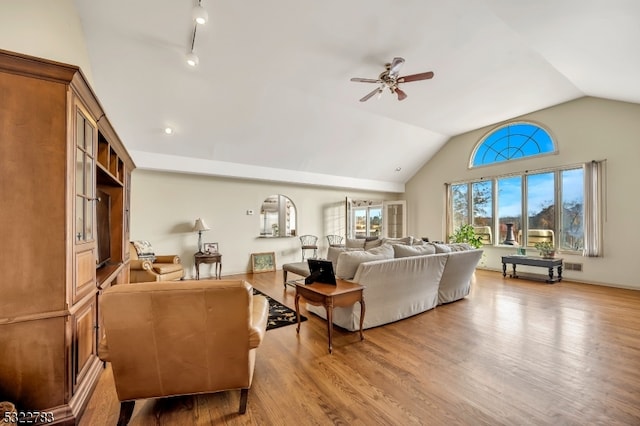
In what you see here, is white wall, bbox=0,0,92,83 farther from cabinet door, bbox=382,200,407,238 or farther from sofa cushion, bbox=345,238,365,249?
cabinet door, bbox=382,200,407,238

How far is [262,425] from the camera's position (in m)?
1.64

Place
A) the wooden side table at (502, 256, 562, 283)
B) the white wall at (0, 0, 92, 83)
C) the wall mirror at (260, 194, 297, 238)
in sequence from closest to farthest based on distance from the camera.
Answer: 1. the white wall at (0, 0, 92, 83)
2. the wooden side table at (502, 256, 562, 283)
3. the wall mirror at (260, 194, 297, 238)

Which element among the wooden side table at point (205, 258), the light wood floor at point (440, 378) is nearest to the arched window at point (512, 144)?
the light wood floor at point (440, 378)

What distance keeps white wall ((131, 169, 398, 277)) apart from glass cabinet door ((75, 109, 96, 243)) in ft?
12.7

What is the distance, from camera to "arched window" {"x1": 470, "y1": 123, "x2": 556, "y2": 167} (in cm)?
612

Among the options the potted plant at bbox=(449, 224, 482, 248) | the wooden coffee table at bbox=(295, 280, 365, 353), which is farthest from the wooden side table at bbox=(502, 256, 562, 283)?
the wooden coffee table at bbox=(295, 280, 365, 353)

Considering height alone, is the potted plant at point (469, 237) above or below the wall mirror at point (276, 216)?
below

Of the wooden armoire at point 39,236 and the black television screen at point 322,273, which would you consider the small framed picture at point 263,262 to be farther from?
the wooden armoire at point 39,236

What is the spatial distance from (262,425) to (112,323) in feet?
3.51

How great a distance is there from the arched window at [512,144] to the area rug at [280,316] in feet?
21.2

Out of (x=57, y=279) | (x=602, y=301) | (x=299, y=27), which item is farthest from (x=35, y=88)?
(x=602, y=301)

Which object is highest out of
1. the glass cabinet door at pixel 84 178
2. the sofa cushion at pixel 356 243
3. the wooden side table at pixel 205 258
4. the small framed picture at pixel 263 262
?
the glass cabinet door at pixel 84 178

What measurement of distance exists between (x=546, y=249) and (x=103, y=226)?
7.68m

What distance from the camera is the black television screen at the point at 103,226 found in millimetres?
2961
